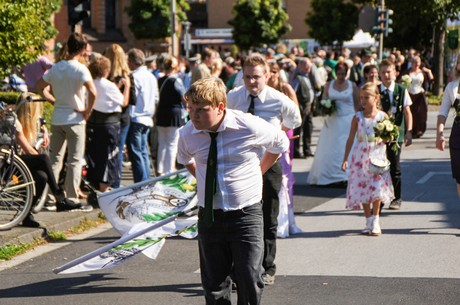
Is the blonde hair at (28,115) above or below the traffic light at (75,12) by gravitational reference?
below

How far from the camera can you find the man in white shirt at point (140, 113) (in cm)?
1344

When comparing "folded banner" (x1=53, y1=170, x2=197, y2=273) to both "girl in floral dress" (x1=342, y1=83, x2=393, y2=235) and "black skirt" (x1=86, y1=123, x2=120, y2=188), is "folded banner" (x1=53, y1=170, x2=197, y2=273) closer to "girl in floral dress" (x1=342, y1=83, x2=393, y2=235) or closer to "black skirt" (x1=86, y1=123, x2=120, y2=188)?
"girl in floral dress" (x1=342, y1=83, x2=393, y2=235)

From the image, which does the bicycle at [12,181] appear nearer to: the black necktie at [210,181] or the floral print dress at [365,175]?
the floral print dress at [365,175]

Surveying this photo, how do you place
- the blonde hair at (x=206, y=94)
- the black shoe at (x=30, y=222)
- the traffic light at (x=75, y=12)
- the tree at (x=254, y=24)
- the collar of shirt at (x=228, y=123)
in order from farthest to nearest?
the tree at (x=254, y=24)
the traffic light at (x=75, y=12)
the black shoe at (x=30, y=222)
the collar of shirt at (x=228, y=123)
the blonde hair at (x=206, y=94)

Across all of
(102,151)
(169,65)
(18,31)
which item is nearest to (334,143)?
(169,65)

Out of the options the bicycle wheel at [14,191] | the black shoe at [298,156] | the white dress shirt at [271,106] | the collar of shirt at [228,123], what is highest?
the collar of shirt at [228,123]

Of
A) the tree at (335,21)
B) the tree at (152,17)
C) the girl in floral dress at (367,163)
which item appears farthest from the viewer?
the tree at (335,21)

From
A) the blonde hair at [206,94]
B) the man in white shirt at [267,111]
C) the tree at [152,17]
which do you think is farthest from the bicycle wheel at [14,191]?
the tree at [152,17]

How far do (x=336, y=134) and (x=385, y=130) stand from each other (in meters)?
4.45

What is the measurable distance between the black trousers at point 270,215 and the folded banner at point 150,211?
554mm

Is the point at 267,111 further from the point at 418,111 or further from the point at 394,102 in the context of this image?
the point at 418,111

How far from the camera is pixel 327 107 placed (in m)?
14.6

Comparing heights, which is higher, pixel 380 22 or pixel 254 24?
pixel 380 22

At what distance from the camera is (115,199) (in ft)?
28.0
